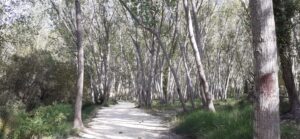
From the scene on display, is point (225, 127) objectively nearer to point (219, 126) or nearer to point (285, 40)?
point (219, 126)

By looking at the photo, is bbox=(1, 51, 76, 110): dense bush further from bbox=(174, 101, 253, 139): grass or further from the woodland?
bbox=(174, 101, 253, 139): grass

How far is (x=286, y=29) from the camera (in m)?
13.8

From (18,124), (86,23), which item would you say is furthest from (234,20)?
(18,124)

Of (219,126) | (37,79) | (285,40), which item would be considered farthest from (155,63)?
(219,126)

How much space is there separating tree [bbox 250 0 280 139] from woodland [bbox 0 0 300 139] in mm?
12

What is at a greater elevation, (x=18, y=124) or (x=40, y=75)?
(x=40, y=75)

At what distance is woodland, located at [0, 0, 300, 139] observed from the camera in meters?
5.02

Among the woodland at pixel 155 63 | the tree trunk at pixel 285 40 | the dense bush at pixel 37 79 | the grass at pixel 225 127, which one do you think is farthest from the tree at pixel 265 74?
the dense bush at pixel 37 79

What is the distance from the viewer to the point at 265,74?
15.7 ft

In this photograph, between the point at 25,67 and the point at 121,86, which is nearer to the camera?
the point at 25,67

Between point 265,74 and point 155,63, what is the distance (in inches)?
1063

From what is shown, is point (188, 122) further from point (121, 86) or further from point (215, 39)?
point (121, 86)

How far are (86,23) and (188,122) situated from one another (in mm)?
22689

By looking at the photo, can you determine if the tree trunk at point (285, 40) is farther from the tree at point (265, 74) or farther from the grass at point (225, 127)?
the tree at point (265, 74)
